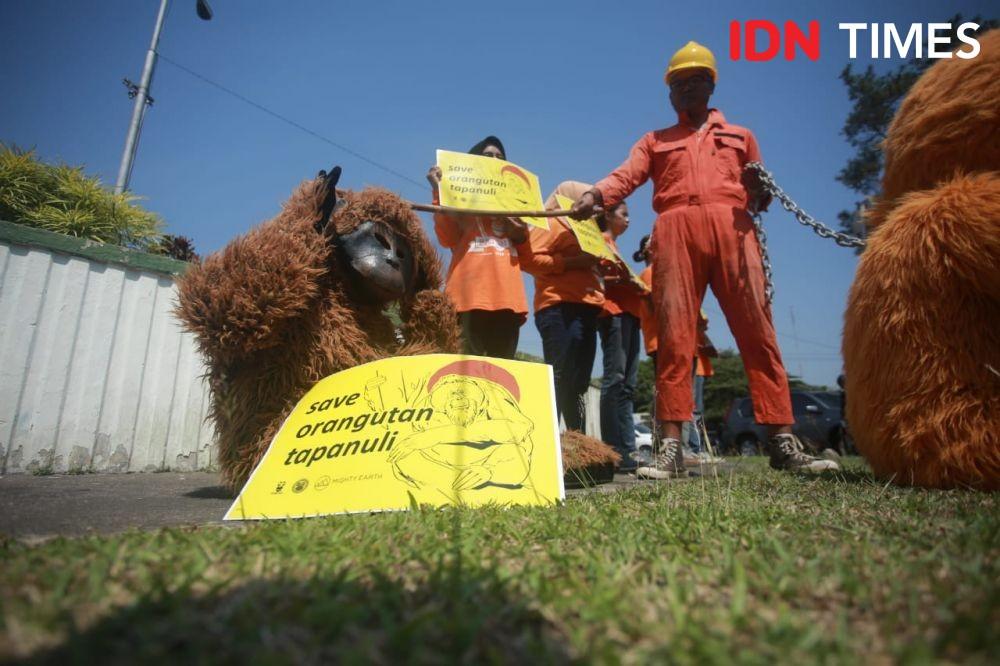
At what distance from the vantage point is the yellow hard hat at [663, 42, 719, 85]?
2.62 meters

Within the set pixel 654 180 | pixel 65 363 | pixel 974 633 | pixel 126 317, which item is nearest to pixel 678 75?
pixel 654 180

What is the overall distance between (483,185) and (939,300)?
6.05 ft

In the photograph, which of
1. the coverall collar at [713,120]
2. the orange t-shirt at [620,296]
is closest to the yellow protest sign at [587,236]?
the orange t-shirt at [620,296]

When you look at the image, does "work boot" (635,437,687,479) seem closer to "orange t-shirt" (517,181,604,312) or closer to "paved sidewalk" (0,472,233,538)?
"orange t-shirt" (517,181,604,312)

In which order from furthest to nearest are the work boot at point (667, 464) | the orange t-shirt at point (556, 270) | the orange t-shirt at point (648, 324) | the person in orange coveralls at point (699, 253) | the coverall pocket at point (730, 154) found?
1. the orange t-shirt at point (648, 324)
2. the orange t-shirt at point (556, 270)
3. the coverall pocket at point (730, 154)
4. the person in orange coveralls at point (699, 253)
5. the work boot at point (667, 464)

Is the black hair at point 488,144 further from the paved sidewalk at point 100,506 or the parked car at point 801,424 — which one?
the parked car at point 801,424

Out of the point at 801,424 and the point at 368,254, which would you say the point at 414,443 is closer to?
the point at 368,254

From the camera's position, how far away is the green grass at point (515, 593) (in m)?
0.48

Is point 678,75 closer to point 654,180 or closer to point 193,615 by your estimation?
point 654,180

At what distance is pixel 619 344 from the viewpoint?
12.0 ft

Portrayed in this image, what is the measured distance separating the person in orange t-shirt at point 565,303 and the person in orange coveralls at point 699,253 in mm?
581

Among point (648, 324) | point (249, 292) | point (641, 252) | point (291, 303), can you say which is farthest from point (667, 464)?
point (641, 252)

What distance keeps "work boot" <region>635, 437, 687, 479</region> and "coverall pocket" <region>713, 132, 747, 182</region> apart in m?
1.37

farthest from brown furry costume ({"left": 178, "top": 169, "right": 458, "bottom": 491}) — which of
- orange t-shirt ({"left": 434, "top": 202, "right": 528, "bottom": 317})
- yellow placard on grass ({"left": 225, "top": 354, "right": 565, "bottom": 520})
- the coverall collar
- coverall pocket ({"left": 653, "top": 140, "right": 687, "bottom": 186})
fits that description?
the coverall collar
